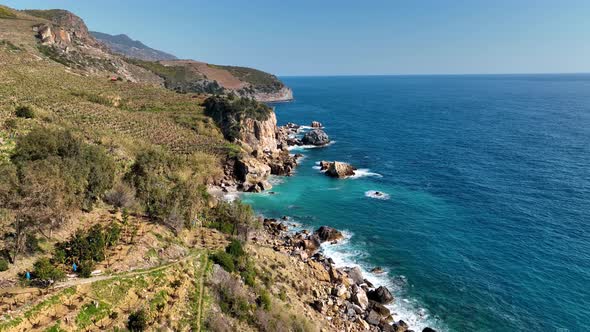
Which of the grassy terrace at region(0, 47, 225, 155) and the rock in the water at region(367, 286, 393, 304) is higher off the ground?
the grassy terrace at region(0, 47, 225, 155)

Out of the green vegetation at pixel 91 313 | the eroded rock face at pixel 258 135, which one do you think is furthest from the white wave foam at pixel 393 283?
the eroded rock face at pixel 258 135

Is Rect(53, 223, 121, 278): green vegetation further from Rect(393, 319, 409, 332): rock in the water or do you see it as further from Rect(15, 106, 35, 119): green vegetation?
Rect(15, 106, 35, 119): green vegetation

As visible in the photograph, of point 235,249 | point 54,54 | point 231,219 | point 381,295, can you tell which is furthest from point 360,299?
point 54,54

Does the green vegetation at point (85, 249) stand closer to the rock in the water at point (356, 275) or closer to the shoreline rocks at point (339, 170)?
the rock in the water at point (356, 275)

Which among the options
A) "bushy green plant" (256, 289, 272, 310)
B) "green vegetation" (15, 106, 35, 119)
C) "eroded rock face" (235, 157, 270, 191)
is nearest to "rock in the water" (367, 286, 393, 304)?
"bushy green plant" (256, 289, 272, 310)

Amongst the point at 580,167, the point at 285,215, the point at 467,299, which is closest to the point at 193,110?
the point at 285,215

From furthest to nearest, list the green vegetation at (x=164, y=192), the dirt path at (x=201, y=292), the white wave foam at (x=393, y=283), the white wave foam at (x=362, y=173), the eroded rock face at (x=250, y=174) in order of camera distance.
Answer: the white wave foam at (x=362, y=173) < the eroded rock face at (x=250, y=174) < the white wave foam at (x=393, y=283) < the green vegetation at (x=164, y=192) < the dirt path at (x=201, y=292)
